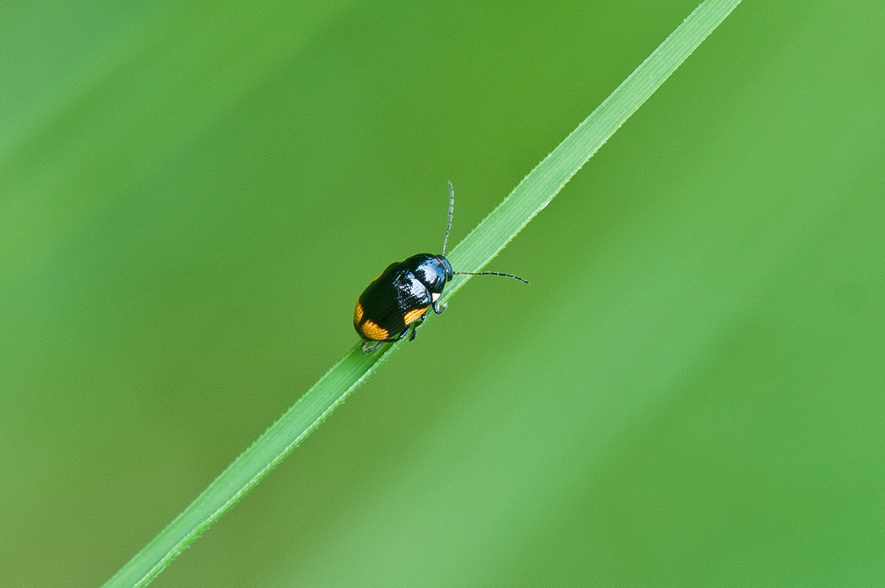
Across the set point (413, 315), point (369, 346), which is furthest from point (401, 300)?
point (369, 346)

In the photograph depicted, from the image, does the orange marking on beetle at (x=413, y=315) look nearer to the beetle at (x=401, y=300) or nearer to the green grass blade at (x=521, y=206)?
the beetle at (x=401, y=300)

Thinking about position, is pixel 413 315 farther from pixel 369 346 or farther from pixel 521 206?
pixel 521 206

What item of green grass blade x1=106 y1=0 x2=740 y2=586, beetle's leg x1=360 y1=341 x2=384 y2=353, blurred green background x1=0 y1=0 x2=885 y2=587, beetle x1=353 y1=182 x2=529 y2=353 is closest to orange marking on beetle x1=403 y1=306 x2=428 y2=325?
beetle x1=353 y1=182 x2=529 y2=353

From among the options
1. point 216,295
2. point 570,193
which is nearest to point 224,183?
Result: point 216,295

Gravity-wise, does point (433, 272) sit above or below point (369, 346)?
above

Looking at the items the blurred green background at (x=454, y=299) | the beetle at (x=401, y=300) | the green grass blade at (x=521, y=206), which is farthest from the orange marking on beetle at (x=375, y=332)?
the blurred green background at (x=454, y=299)

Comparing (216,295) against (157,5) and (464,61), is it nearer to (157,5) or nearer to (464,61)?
(157,5)

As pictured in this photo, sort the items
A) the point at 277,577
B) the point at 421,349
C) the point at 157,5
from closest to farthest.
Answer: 1. the point at 157,5
2. the point at 277,577
3. the point at 421,349
